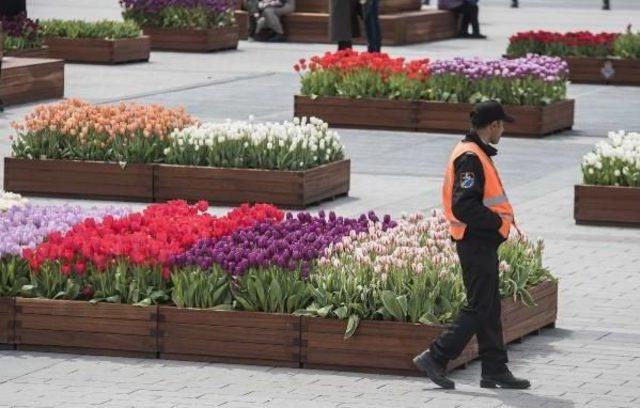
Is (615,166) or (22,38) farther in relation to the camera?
(22,38)

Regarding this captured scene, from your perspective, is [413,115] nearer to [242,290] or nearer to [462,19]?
[242,290]

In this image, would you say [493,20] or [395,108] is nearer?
[395,108]

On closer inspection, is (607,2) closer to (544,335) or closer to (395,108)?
(395,108)

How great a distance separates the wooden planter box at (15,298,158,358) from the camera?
11.4m

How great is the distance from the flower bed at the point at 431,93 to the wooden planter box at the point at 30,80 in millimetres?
4116

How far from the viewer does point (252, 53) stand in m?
35.7

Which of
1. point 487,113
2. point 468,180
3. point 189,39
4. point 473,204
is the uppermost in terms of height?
point 487,113

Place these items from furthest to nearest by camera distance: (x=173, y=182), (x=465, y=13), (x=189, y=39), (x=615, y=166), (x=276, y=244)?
(x=465, y=13)
(x=189, y=39)
(x=173, y=182)
(x=615, y=166)
(x=276, y=244)

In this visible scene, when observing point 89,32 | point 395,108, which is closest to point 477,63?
point 395,108

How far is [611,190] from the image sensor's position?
16750 millimetres

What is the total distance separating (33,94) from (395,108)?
5617mm

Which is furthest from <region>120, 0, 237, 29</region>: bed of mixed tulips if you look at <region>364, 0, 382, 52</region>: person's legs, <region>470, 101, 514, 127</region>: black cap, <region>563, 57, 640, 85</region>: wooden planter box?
<region>470, 101, 514, 127</region>: black cap

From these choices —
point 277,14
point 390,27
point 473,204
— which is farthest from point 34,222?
point 277,14

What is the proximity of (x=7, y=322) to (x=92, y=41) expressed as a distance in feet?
70.5
